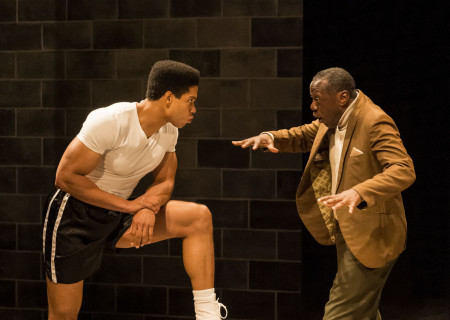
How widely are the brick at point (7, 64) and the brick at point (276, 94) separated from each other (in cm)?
157

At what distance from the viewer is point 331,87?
2.74 metres


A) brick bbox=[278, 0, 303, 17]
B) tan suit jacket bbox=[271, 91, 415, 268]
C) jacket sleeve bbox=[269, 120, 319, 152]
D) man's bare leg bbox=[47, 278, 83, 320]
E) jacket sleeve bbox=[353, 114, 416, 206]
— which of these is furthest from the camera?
brick bbox=[278, 0, 303, 17]

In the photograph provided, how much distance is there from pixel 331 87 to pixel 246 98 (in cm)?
113

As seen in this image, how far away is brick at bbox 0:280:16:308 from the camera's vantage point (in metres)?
4.12

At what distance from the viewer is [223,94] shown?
3842mm

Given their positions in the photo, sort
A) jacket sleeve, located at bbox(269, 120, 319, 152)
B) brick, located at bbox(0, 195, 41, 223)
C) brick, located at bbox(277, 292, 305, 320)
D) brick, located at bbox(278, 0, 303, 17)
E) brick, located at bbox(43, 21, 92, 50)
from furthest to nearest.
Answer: brick, located at bbox(0, 195, 41, 223) → brick, located at bbox(43, 21, 92, 50) → brick, located at bbox(277, 292, 305, 320) → brick, located at bbox(278, 0, 303, 17) → jacket sleeve, located at bbox(269, 120, 319, 152)

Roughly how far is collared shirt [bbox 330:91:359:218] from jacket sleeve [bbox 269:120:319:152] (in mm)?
274

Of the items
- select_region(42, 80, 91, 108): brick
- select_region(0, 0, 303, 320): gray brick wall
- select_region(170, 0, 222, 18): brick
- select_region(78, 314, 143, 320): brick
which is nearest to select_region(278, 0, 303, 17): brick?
select_region(0, 0, 303, 320): gray brick wall

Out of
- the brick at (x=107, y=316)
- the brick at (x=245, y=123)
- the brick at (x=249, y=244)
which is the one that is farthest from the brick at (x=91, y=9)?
the brick at (x=107, y=316)

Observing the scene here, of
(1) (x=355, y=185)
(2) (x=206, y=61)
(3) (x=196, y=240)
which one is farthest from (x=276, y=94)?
(3) (x=196, y=240)

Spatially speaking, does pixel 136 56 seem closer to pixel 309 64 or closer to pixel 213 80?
pixel 213 80

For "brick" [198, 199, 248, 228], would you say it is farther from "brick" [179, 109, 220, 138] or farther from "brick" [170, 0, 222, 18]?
"brick" [170, 0, 222, 18]

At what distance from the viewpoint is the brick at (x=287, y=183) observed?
3.80 m

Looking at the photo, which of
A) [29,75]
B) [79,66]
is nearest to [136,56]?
[79,66]
